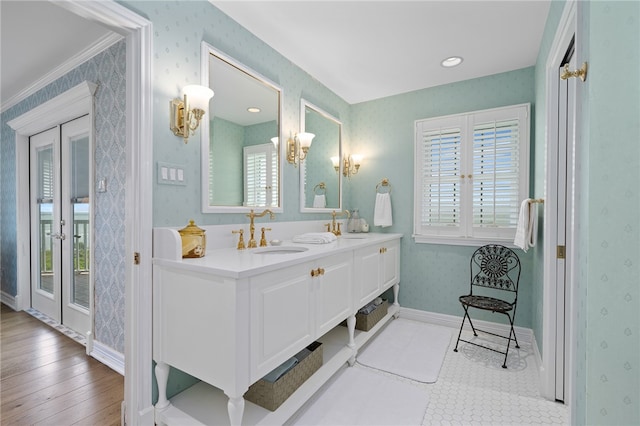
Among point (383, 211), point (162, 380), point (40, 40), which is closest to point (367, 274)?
point (383, 211)

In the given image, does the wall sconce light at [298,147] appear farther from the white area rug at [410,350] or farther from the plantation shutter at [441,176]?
the white area rug at [410,350]

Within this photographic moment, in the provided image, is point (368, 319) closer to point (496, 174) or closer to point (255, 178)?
point (255, 178)

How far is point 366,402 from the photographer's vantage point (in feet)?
6.10

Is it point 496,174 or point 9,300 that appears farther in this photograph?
point 9,300

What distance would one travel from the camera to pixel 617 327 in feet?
3.38

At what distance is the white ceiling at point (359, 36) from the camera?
1.95m

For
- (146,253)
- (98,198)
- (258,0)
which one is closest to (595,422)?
(146,253)

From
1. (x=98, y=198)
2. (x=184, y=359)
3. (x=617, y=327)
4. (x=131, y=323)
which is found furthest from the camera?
(x=98, y=198)

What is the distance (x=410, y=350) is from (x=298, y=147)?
6.57 ft

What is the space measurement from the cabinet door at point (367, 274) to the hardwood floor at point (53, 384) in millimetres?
1726

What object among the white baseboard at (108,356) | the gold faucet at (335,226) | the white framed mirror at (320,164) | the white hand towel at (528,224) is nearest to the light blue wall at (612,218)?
the white hand towel at (528,224)

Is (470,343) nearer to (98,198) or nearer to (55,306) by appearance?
(98,198)

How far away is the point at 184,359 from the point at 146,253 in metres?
0.57

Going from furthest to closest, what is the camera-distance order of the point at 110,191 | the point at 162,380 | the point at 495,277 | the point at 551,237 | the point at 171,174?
1. the point at 495,277
2. the point at 110,191
3. the point at 551,237
4. the point at 171,174
5. the point at 162,380
